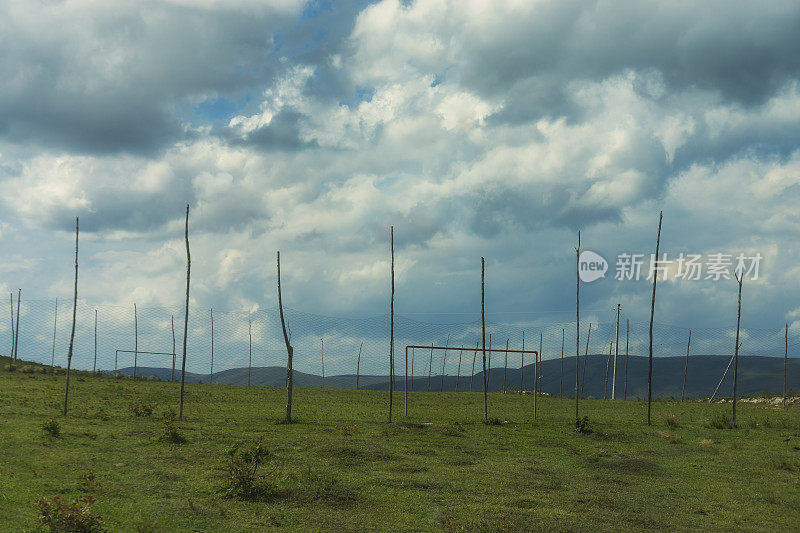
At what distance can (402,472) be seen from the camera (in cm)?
2002

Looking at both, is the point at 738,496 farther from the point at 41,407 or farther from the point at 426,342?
the point at 426,342

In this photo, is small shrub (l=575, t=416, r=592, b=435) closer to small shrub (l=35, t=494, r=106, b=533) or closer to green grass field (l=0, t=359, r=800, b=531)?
green grass field (l=0, t=359, r=800, b=531)

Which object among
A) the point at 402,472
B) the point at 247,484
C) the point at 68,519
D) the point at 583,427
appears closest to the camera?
the point at 68,519

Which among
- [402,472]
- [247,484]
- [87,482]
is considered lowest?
[402,472]

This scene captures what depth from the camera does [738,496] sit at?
716 inches

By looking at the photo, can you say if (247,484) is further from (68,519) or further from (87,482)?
(68,519)

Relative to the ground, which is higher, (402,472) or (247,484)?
(247,484)

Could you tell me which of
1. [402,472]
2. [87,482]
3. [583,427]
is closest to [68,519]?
[87,482]

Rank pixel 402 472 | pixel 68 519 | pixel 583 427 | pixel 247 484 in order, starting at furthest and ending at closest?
pixel 583 427 < pixel 402 472 < pixel 247 484 < pixel 68 519

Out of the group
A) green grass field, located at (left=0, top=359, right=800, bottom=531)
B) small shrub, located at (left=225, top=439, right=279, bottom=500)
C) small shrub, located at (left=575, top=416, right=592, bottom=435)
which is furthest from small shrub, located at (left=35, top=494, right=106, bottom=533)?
small shrub, located at (left=575, top=416, right=592, bottom=435)

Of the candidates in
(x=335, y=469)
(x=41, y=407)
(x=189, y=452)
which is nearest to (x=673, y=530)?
(x=335, y=469)

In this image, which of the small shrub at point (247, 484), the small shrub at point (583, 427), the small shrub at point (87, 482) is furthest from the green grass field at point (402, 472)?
the small shrub at point (583, 427)

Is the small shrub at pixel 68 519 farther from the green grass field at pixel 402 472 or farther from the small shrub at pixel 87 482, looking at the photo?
the small shrub at pixel 87 482

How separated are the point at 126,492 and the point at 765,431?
33.4 meters
